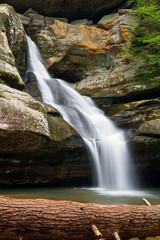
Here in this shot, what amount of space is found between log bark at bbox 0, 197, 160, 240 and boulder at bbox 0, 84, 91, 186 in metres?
4.33

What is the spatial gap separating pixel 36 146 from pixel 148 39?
10.3 meters

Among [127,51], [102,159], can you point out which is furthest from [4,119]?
[127,51]

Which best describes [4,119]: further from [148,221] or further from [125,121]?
[125,121]

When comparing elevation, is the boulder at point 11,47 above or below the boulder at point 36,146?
above

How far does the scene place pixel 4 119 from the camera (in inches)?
256

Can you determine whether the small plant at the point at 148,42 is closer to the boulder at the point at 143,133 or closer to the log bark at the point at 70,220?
the boulder at the point at 143,133

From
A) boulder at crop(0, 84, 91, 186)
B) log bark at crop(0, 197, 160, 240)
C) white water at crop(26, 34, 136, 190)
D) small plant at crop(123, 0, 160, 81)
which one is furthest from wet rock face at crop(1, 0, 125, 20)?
log bark at crop(0, 197, 160, 240)

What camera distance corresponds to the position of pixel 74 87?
47.0 ft

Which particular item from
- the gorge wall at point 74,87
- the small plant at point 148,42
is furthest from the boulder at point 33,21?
the small plant at point 148,42

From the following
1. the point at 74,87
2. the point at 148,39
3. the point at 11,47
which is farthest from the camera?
the point at 74,87

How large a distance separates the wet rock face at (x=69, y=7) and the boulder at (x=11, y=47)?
19.6ft

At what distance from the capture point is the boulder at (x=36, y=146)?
22.2ft

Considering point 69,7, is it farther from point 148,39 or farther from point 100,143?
point 100,143

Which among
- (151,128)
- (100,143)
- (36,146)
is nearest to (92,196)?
(36,146)
